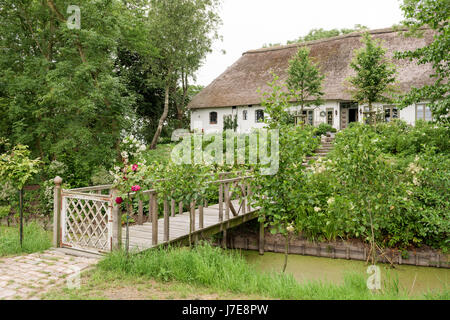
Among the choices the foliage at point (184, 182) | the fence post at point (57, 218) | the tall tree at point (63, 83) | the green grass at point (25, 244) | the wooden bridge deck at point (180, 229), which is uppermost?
the tall tree at point (63, 83)

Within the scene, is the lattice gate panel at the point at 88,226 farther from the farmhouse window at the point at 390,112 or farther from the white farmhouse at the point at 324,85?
the farmhouse window at the point at 390,112

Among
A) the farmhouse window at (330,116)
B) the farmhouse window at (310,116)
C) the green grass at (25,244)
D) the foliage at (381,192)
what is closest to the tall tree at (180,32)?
the farmhouse window at (310,116)

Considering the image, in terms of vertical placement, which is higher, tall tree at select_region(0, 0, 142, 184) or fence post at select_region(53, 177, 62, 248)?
tall tree at select_region(0, 0, 142, 184)

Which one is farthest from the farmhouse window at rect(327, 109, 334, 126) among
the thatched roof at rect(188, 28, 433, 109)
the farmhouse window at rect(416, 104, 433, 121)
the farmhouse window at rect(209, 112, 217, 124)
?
the farmhouse window at rect(209, 112, 217, 124)

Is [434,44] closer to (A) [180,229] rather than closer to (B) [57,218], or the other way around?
(A) [180,229]

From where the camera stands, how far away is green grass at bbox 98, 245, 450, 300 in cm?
502

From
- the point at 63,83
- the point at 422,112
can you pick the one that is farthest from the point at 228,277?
the point at 422,112

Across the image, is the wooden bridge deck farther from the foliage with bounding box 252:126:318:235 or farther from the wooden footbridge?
the foliage with bounding box 252:126:318:235

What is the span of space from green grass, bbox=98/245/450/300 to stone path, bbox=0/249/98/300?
557mm

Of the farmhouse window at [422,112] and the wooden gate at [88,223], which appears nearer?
the wooden gate at [88,223]

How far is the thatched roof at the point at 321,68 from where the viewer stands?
23.3 meters

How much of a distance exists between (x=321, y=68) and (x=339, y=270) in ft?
66.4

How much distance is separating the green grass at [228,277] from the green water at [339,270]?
184 cm

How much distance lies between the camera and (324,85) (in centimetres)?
2483
